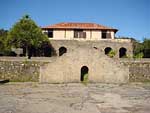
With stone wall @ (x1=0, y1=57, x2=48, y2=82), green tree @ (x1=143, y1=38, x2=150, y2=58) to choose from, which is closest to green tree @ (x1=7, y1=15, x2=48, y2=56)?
stone wall @ (x1=0, y1=57, x2=48, y2=82)

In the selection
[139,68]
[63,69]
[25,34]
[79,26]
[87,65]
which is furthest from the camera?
[79,26]

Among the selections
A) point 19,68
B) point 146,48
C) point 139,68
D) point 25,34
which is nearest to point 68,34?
point 25,34

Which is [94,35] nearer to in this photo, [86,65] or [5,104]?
[86,65]

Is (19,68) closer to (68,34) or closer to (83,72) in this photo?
(83,72)

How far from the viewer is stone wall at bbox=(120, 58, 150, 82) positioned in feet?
101

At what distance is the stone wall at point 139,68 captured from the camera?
3075 cm

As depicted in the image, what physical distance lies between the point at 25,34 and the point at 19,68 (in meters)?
9.29

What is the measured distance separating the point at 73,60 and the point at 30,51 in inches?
588

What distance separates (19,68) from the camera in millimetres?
29859

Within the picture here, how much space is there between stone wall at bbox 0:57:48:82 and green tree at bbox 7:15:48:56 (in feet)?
27.9

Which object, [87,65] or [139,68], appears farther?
[139,68]

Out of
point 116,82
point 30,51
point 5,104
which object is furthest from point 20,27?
point 5,104

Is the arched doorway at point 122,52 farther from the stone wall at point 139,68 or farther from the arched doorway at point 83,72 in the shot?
the arched doorway at point 83,72

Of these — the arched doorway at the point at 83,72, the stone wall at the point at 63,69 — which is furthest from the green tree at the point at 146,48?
the arched doorway at the point at 83,72
